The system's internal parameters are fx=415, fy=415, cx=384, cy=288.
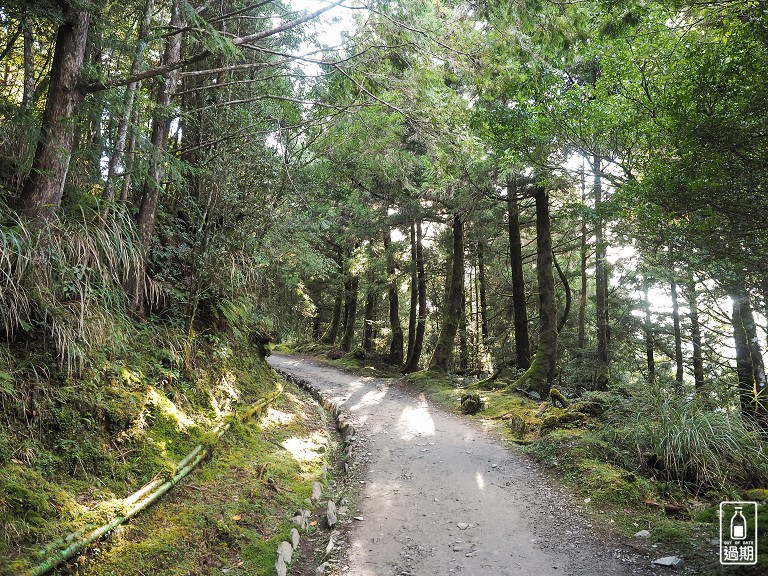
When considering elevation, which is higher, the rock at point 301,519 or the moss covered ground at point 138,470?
the moss covered ground at point 138,470

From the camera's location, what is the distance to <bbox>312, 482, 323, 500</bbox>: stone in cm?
537

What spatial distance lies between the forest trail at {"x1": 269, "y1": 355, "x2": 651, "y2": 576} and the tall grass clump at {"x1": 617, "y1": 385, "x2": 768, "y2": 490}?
1429 millimetres

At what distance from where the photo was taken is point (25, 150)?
15.0ft

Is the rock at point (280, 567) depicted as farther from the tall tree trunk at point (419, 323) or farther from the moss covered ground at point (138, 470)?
the tall tree trunk at point (419, 323)

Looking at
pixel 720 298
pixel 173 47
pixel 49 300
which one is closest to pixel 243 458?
pixel 49 300

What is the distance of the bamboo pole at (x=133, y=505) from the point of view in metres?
2.66

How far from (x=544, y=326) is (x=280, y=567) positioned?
9.47 metres

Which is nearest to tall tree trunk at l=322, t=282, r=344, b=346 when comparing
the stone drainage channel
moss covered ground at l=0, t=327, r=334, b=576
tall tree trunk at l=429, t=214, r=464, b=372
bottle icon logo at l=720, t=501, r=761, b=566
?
Answer: tall tree trunk at l=429, t=214, r=464, b=372

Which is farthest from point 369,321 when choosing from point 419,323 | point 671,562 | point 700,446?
point 671,562

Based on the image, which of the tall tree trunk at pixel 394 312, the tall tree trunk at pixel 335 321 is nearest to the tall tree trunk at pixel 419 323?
the tall tree trunk at pixel 394 312

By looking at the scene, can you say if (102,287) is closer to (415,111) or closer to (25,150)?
(25,150)

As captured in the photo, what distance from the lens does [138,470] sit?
400 centimetres

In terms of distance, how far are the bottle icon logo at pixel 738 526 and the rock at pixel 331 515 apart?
153 inches

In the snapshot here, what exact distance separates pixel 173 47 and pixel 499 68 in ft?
15.5
